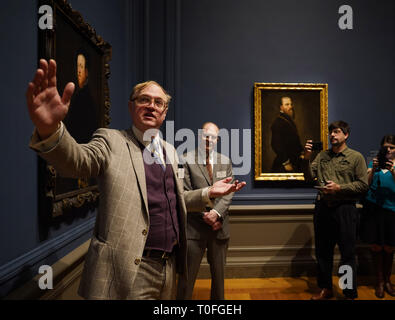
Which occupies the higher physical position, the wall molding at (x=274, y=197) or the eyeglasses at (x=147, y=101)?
the eyeglasses at (x=147, y=101)

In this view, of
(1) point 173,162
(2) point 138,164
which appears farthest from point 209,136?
(2) point 138,164

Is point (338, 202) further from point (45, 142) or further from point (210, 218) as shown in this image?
point (45, 142)

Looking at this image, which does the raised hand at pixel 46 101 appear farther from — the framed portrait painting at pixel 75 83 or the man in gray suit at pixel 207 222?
the man in gray suit at pixel 207 222

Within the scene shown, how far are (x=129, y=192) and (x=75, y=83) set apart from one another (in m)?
1.12

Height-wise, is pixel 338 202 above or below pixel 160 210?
below

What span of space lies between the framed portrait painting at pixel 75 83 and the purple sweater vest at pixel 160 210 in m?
0.62

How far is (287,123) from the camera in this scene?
11.6 ft

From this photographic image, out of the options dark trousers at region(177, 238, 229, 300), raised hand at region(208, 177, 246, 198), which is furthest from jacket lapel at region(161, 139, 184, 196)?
dark trousers at region(177, 238, 229, 300)

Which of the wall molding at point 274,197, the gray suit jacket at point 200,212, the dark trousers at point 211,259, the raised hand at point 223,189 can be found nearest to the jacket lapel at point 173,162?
the raised hand at point 223,189

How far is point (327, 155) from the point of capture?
290 cm

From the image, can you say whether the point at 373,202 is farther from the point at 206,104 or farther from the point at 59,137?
the point at 59,137

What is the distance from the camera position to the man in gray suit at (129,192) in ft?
2.70

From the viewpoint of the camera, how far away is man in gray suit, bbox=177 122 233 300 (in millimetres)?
2287
